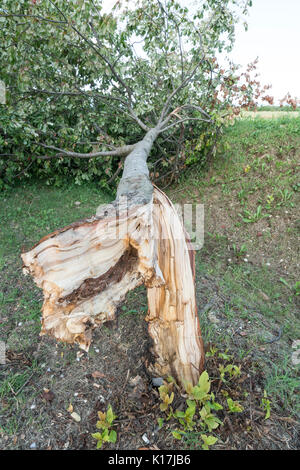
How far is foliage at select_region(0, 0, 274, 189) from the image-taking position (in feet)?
11.2

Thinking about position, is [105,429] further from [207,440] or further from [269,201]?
[269,201]

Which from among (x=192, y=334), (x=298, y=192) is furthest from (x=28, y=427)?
(x=298, y=192)

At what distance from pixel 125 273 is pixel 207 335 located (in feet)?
3.46

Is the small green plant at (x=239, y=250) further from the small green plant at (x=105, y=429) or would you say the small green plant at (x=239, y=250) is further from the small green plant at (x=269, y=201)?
the small green plant at (x=105, y=429)

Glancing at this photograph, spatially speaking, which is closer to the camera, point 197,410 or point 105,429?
point 105,429

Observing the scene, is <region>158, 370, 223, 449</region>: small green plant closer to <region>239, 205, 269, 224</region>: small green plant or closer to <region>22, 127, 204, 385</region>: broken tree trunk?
<region>22, 127, 204, 385</region>: broken tree trunk

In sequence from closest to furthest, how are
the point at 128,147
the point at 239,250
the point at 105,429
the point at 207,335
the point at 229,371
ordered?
1. the point at 105,429
2. the point at 229,371
3. the point at 207,335
4. the point at 239,250
5. the point at 128,147

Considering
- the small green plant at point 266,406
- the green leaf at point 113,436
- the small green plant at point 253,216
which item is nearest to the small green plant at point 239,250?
the small green plant at point 253,216

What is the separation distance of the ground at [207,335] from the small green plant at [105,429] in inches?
2.4

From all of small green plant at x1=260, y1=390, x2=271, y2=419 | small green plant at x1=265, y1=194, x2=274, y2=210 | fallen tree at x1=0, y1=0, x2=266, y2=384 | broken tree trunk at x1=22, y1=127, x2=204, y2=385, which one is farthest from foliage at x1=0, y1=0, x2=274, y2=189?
small green plant at x1=260, y1=390, x2=271, y2=419

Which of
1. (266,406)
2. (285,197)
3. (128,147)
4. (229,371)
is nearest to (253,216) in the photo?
(285,197)

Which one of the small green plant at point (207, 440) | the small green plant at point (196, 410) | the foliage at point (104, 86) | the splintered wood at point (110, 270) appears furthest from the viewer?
the foliage at point (104, 86)

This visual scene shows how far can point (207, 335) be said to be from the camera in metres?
2.32

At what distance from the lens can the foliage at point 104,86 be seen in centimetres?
343
